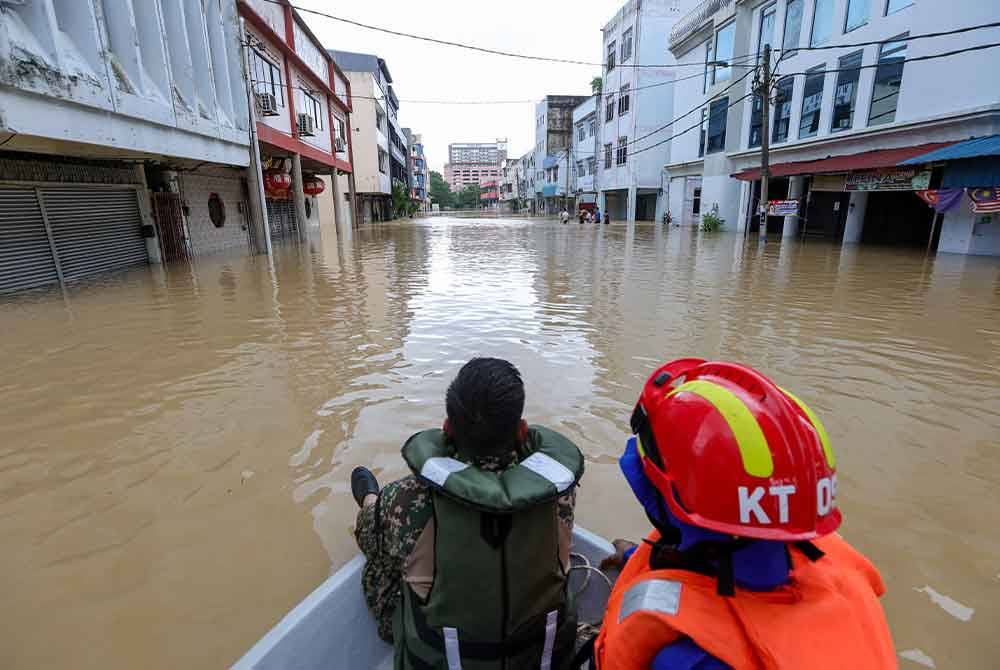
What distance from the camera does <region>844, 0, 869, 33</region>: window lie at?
16.8 m

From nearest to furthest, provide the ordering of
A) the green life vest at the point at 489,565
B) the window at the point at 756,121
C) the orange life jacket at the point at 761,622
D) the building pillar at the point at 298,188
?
the orange life jacket at the point at 761,622
the green life vest at the point at 489,565
the building pillar at the point at 298,188
the window at the point at 756,121

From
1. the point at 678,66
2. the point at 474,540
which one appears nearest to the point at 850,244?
the point at 678,66

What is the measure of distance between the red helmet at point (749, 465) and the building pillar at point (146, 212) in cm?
1500

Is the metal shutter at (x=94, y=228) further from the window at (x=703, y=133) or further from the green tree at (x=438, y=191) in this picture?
the green tree at (x=438, y=191)

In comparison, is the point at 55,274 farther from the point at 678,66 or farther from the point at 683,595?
the point at 678,66

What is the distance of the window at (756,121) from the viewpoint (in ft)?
74.7

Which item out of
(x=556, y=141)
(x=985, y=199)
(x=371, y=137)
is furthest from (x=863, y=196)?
(x=556, y=141)

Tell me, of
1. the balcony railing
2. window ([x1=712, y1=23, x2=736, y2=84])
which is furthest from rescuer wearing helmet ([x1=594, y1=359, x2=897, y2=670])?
the balcony railing

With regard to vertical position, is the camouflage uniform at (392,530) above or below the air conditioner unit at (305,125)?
below

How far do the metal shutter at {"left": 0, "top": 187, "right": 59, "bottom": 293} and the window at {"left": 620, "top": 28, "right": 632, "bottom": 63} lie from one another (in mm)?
36416

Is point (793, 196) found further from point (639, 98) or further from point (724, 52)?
point (639, 98)

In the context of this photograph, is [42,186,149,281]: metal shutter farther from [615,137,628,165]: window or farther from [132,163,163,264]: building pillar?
[615,137,628,165]: window

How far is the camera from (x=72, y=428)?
4086 millimetres

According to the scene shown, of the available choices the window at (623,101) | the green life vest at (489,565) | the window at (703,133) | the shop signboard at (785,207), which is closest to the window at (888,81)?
the shop signboard at (785,207)
